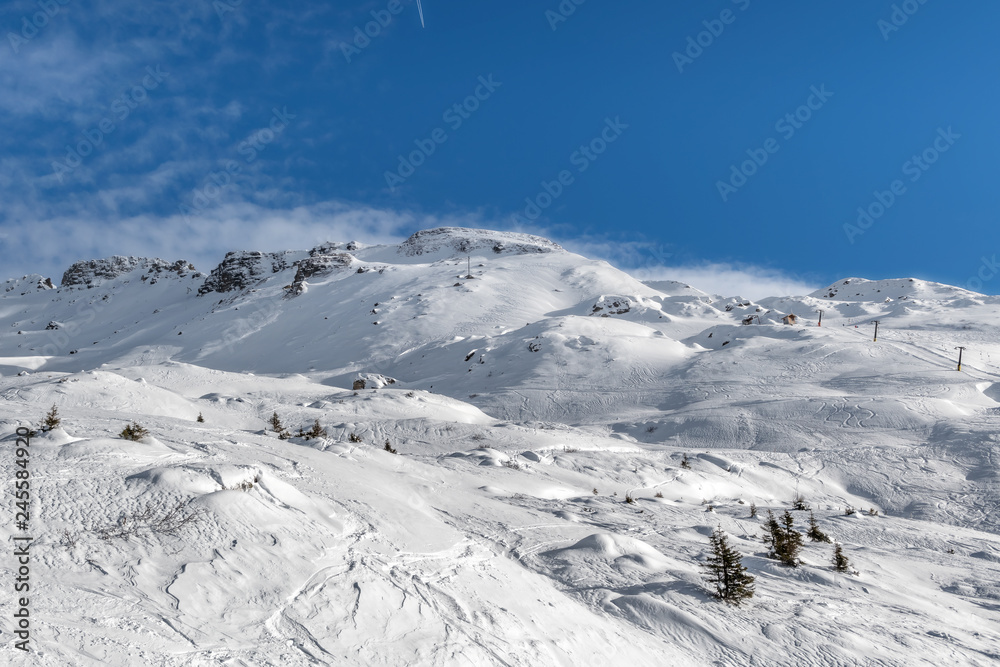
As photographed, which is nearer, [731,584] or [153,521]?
[153,521]

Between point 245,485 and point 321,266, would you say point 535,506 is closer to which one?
point 245,485

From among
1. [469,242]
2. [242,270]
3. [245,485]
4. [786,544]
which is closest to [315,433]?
[245,485]

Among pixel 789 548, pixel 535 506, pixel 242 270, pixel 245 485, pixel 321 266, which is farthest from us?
pixel 242 270

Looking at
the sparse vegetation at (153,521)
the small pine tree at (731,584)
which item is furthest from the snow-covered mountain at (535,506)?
the small pine tree at (731,584)

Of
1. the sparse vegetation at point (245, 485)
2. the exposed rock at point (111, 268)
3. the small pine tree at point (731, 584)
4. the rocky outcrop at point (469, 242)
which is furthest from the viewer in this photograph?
the exposed rock at point (111, 268)

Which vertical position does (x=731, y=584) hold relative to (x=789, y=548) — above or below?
below

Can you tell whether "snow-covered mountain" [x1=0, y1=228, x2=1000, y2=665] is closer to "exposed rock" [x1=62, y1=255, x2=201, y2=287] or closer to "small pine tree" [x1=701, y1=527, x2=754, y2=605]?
"small pine tree" [x1=701, y1=527, x2=754, y2=605]

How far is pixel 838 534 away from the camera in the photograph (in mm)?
8586

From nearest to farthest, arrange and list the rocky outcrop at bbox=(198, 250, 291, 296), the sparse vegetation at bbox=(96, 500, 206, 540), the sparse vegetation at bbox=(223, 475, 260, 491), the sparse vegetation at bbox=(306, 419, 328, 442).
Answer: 1. the sparse vegetation at bbox=(96, 500, 206, 540)
2. the sparse vegetation at bbox=(223, 475, 260, 491)
3. the sparse vegetation at bbox=(306, 419, 328, 442)
4. the rocky outcrop at bbox=(198, 250, 291, 296)

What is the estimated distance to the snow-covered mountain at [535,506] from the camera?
372 cm

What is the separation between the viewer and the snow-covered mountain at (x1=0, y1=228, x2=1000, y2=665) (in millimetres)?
3725

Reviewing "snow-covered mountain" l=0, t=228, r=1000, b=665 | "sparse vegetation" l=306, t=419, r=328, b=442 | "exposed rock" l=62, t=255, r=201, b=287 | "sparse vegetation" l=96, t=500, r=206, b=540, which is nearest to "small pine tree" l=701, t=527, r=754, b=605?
"snow-covered mountain" l=0, t=228, r=1000, b=665

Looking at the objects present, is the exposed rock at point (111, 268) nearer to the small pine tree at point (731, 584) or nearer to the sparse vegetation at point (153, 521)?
the sparse vegetation at point (153, 521)

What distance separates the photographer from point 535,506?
25.7 feet
